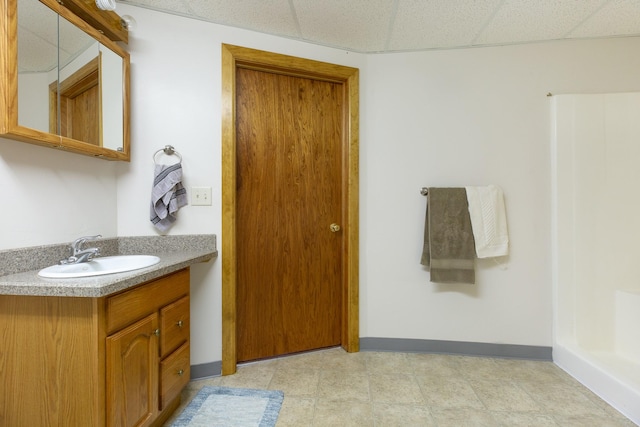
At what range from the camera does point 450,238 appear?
6.24 feet

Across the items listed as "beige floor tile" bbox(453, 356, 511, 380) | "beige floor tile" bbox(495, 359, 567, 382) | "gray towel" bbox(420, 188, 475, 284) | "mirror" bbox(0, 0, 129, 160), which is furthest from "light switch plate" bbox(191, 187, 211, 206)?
"beige floor tile" bbox(495, 359, 567, 382)

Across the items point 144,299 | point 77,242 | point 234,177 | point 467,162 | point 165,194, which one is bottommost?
point 144,299

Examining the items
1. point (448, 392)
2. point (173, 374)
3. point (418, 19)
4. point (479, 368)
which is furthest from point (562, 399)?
point (418, 19)

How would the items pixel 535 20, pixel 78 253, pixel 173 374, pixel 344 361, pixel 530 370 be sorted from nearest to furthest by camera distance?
pixel 78 253 < pixel 173 374 < pixel 535 20 < pixel 530 370 < pixel 344 361

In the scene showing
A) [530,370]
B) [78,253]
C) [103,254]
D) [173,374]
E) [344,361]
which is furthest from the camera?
[344,361]

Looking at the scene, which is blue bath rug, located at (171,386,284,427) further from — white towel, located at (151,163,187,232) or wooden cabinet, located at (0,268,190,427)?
white towel, located at (151,163,187,232)

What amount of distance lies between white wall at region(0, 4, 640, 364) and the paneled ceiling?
0.27 feet

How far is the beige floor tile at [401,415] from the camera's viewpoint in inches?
52.7

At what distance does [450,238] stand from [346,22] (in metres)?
1.52

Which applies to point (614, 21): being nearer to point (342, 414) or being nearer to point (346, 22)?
point (346, 22)

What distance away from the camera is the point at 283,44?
1.85m

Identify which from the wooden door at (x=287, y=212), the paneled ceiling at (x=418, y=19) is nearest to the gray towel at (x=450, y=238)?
the wooden door at (x=287, y=212)

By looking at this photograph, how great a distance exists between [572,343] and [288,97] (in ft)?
8.16

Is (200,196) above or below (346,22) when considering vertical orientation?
below
